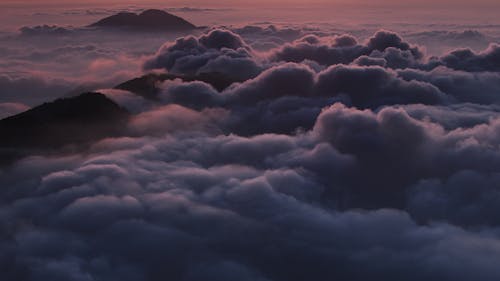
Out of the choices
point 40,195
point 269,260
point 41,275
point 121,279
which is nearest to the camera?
point 41,275

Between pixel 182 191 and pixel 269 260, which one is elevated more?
pixel 182 191

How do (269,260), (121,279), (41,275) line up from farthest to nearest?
(269,260), (121,279), (41,275)

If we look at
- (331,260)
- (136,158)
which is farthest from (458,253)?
(136,158)

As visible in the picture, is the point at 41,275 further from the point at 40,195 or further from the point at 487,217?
the point at 487,217

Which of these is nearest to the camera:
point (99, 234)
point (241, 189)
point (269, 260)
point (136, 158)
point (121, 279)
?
point (121, 279)

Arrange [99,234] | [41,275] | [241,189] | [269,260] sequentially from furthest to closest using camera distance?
[241,189]
[269,260]
[99,234]
[41,275]

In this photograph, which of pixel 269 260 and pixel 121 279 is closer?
pixel 121 279

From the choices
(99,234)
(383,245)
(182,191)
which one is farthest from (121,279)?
(383,245)

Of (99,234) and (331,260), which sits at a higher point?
(99,234)

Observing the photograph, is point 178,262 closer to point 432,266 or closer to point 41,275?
point 41,275
